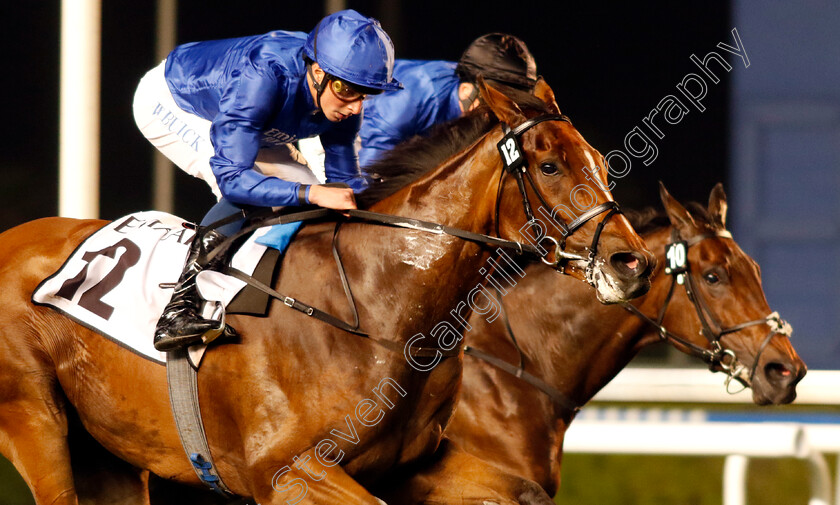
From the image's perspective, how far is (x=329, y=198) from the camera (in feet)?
7.51

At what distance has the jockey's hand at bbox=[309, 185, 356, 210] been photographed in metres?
2.28

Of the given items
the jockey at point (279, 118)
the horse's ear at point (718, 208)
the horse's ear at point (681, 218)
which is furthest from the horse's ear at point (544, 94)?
the horse's ear at point (718, 208)

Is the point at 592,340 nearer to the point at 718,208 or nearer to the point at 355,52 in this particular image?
the point at 718,208

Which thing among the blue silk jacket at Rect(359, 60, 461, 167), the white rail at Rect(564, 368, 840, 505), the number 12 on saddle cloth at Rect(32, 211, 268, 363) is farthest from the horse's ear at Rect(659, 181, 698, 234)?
the number 12 on saddle cloth at Rect(32, 211, 268, 363)

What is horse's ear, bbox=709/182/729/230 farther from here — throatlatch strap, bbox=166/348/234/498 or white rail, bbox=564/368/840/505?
throatlatch strap, bbox=166/348/234/498

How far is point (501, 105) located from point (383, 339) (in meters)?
0.57

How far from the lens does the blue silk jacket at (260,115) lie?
2.29 metres

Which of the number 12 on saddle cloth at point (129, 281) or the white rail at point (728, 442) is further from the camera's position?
the white rail at point (728, 442)

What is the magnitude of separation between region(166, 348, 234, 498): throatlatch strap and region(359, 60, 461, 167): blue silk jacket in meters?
1.21

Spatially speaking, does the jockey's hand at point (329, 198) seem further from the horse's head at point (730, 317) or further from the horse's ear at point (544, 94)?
the horse's head at point (730, 317)

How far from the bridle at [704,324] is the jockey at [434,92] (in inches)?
28.5

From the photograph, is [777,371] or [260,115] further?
[777,371]

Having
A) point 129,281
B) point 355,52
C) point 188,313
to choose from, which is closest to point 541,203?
point 355,52

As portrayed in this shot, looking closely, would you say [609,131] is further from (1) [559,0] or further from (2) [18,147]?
(2) [18,147]
